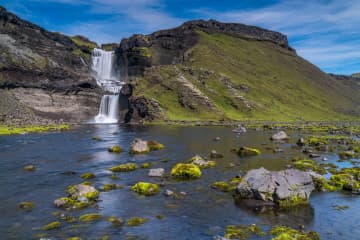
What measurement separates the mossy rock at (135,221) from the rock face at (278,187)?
10.7 m

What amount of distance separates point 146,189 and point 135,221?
809 centimetres

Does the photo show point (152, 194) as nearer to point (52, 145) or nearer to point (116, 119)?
point (52, 145)

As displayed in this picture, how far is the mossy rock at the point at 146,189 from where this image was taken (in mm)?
33344

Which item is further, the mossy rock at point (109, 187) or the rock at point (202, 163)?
the rock at point (202, 163)

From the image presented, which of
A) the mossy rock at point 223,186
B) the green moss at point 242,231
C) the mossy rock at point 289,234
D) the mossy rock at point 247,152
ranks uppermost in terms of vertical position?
the mossy rock at point 247,152

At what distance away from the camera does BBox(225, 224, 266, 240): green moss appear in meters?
22.5

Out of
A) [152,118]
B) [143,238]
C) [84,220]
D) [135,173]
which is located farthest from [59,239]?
[152,118]

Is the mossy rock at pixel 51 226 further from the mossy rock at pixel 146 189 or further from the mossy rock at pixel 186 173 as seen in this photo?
the mossy rock at pixel 186 173

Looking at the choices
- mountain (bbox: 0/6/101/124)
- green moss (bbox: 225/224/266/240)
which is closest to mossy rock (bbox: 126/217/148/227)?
green moss (bbox: 225/224/266/240)

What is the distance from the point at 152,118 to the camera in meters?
163

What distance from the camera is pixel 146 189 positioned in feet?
110

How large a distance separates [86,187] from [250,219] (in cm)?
1651

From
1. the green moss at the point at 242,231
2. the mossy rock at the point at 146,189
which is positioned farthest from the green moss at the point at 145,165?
the green moss at the point at 242,231

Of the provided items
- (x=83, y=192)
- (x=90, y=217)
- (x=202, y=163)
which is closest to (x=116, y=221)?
(x=90, y=217)
